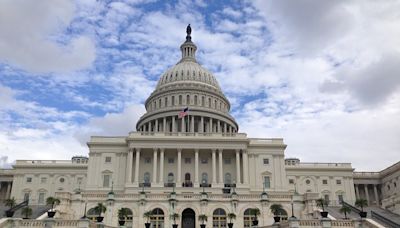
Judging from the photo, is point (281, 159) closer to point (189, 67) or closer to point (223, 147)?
point (223, 147)

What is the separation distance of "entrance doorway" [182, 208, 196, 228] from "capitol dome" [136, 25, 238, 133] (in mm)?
46791

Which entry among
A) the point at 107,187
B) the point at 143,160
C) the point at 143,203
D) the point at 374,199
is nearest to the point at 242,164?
the point at 143,160

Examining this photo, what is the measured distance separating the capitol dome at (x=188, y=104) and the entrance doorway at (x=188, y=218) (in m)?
46.8

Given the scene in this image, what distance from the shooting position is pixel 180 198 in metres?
58.7

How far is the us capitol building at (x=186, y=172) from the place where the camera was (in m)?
58.2

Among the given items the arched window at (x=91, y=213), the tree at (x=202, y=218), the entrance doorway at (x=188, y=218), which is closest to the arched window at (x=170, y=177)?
the entrance doorway at (x=188, y=218)

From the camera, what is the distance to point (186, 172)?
87125 millimetres

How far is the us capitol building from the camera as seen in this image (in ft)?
191

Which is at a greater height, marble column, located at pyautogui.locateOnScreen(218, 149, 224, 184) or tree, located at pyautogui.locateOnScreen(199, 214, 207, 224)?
marble column, located at pyautogui.locateOnScreen(218, 149, 224, 184)

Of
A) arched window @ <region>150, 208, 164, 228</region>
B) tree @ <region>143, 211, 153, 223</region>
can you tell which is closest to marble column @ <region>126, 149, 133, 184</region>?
arched window @ <region>150, 208, 164, 228</region>

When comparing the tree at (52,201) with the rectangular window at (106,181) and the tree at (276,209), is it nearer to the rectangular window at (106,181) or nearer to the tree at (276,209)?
the tree at (276,209)

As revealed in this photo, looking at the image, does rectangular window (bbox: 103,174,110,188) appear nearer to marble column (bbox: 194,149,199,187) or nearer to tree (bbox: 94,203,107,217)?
marble column (bbox: 194,149,199,187)

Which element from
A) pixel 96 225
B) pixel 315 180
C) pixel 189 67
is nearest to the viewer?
pixel 96 225

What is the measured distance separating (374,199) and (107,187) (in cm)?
6700
